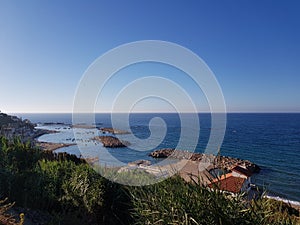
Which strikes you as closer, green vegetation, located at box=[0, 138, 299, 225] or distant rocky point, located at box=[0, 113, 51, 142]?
green vegetation, located at box=[0, 138, 299, 225]

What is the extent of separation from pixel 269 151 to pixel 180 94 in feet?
112

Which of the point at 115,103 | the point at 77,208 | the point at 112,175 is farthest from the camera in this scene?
the point at 115,103

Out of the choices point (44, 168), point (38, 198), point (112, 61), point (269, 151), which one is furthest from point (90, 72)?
point (269, 151)

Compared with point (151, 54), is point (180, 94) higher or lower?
lower

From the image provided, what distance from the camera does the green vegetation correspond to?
1.85 meters

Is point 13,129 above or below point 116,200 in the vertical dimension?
above

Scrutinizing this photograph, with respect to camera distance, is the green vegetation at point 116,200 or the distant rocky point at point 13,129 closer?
the green vegetation at point 116,200

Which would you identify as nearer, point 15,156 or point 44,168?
point 44,168

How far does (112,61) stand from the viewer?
20.4 ft

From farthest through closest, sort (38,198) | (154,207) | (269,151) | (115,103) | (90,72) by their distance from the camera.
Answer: (269,151), (115,103), (90,72), (38,198), (154,207)

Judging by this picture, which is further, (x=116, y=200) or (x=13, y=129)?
(x=13, y=129)

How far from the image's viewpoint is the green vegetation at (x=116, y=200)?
1.85m

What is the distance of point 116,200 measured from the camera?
4.40 meters

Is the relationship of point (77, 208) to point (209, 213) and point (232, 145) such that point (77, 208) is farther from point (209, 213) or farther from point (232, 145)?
point (232, 145)
